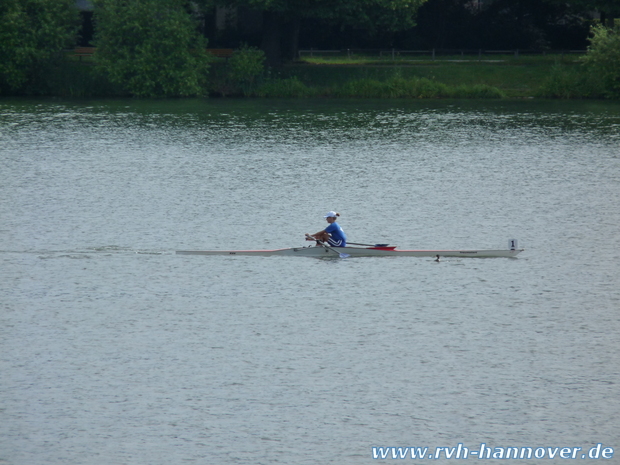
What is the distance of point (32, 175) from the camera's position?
5603 centimetres

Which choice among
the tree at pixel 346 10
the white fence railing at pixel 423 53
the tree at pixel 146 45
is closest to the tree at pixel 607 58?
the white fence railing at pixel 423 53

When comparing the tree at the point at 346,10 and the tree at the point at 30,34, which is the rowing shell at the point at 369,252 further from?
the tree at the point at 30,34

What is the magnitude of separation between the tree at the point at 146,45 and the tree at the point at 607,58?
3460 centimetres

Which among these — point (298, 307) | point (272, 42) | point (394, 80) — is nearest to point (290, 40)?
point (272, 42)

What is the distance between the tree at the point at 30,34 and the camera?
85.8 meters

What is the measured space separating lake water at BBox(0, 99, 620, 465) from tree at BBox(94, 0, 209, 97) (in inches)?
850

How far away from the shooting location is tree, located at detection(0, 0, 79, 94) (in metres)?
85.8

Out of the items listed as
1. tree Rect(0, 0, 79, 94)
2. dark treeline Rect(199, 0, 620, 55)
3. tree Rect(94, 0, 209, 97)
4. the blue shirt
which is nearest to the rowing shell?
the blue shirt

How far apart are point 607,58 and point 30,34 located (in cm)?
5082

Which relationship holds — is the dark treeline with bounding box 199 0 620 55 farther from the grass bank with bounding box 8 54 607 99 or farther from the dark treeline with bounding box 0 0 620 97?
the grass bank with bounding box 8 54 607 99

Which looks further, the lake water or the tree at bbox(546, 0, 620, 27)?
the tree at bbox(546, 0, 620, 27)

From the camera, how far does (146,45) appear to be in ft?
275

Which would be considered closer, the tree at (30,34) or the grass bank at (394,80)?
the grass bank at (394,80)

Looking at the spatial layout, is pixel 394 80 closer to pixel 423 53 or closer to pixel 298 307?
pixel 423 53
